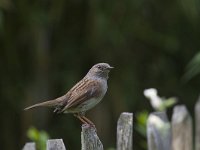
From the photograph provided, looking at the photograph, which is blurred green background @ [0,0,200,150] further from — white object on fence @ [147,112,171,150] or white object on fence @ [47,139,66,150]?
white object on fence @ [47,139,66,150]

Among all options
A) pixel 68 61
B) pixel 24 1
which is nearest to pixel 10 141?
pixel 68 61

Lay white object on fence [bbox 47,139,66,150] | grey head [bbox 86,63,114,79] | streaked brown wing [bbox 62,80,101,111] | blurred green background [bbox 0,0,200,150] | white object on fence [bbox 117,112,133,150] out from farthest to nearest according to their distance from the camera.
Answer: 1. blurred green background [bbox 0,0,200,150]
2. grey head [bbox 86,63,114,79]
3. streaked brown wing [bbox 62,80,101,111]
4. white object on fence [bbox 117,112,133,150]
5. white object on fence [bbox 47,139,66,150]

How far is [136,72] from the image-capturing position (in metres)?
7.93

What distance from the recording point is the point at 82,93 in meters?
3.66

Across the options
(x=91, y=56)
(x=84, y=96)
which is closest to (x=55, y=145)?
(x=84, y=96)

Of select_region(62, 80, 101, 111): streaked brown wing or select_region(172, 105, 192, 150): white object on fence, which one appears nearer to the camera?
select_region(62, 80, 101, 111): streaked brown wing

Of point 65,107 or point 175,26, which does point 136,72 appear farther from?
point 65,107

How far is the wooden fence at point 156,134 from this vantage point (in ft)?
10.3

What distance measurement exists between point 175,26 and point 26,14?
6.04ft

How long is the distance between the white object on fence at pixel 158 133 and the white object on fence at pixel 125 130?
0.37 meters

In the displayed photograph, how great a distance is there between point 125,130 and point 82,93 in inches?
14.9

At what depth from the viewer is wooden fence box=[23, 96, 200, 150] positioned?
313cm

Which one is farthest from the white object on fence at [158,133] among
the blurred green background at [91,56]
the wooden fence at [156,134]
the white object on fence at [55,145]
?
the blurred green background at [91,56]

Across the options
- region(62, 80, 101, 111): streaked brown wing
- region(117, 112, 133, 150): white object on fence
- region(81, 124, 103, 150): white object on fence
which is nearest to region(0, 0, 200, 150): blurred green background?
region(62, 80, 101, 111): streaked brown wing
